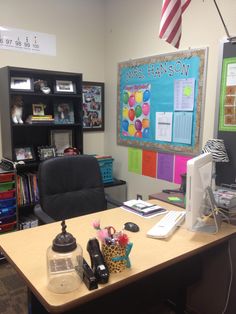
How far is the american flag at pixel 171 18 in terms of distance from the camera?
196 centimetres

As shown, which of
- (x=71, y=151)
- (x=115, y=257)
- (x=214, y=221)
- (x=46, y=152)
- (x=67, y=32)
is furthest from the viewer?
(x=67, y=32)

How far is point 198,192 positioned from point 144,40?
2.02m

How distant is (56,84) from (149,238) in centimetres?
210

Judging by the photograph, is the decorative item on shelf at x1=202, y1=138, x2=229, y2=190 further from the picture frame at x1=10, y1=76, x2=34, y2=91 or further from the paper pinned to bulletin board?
the picture frame at x1=10, y1=76, x2=34, y2=91

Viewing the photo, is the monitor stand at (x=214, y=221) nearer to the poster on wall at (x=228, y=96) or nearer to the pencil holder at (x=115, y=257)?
the pencil holder at (x=115, y=257)

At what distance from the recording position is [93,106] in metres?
3.60

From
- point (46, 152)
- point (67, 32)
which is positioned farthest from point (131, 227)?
point (67, 32)

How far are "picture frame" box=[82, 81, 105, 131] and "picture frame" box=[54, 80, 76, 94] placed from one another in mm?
290

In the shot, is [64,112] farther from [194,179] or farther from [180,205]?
[194,179]

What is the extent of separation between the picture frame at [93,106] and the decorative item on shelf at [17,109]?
788 mm

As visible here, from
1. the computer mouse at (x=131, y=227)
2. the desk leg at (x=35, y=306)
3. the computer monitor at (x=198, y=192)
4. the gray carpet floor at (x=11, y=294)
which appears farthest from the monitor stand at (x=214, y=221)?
the gray carpet floor at (x=11, y=294)

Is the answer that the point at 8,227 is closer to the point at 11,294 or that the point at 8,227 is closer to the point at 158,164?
the point at 11,294

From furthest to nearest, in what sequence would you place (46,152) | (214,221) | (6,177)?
1. (46,152)
2. (6,177)
3. (214,221)

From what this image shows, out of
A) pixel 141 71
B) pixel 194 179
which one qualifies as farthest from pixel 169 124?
pixel 194 179
